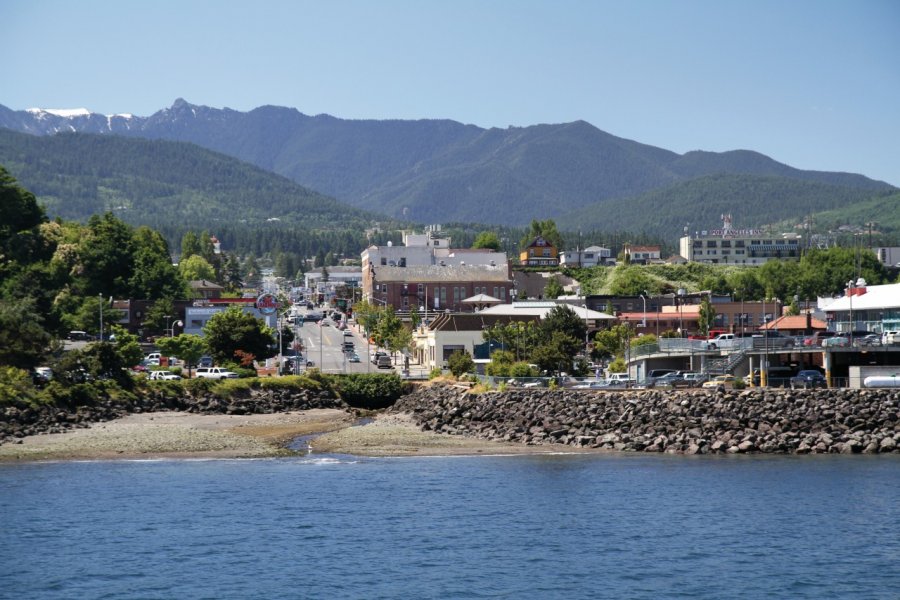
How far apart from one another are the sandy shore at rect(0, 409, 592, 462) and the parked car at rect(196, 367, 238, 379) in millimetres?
12355

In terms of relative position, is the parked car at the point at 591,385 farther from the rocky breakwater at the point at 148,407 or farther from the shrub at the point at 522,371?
the rocky breakwater at the point at 148,407

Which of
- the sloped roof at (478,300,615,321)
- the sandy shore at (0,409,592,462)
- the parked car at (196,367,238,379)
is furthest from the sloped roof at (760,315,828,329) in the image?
the parked car at (196,367,238,379)

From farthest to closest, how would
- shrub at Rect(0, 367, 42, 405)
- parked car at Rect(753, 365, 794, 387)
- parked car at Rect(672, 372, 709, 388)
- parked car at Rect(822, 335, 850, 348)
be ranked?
1. parked car at Rect(672, 372, 709, 388)
2. parked car at Rect(753, 365, 794, 387)
3. parked car at Rect(822, 335, 850, 348)
4. shrub at Rect(0, 367, 42, 405)

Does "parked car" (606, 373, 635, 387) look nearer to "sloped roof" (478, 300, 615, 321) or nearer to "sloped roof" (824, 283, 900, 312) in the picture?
"sloped roof" (824, 283, 900, 312)

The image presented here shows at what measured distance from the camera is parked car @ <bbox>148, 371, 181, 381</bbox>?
3154 inches

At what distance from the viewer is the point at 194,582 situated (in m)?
34.2

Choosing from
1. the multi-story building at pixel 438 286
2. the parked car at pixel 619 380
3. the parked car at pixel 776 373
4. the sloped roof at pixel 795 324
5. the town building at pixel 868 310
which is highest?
the multi-story building at pixel 438 286

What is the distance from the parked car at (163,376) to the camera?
3154 inches

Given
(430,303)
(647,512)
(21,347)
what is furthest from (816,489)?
(430,303)

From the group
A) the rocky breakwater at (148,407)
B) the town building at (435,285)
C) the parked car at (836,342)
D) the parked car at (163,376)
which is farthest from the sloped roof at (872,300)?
the town building at (435,285)

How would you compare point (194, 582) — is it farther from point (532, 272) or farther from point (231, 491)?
point (532, 272)

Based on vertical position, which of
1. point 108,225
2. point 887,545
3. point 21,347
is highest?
point 108,225

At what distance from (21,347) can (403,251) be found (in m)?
120

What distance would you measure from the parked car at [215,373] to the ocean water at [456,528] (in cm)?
2743
